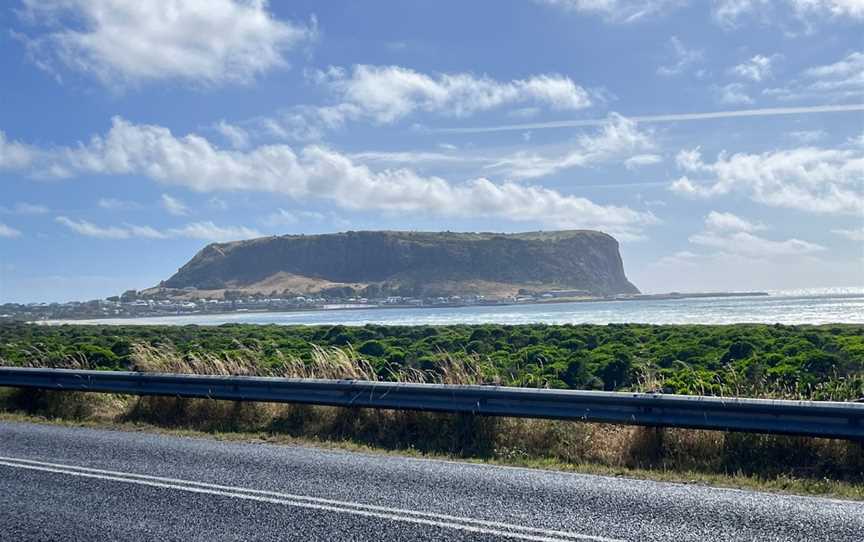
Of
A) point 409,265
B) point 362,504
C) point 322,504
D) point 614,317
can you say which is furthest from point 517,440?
point 409,265

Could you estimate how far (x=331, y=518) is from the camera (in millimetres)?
6277

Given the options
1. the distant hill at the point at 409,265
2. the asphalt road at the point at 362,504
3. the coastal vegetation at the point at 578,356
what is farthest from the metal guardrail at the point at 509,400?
the distant hill at the point at 409,265

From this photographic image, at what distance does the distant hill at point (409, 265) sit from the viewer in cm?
17438

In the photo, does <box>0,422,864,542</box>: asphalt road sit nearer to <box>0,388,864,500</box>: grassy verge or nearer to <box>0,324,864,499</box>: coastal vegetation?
<box>0,388,864,500</box>: grassy verge

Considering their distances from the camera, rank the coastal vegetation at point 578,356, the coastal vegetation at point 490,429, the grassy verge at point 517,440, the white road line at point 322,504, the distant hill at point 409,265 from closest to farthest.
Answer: the white road line at point 322,504, the grassy verge at point 517,440, the coastal vegetation at point 490,429, the coastal vegetation at point 578,356, the distant hill at point 409,265

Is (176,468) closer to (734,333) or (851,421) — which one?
(851,421)

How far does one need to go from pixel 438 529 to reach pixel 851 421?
4.21 m

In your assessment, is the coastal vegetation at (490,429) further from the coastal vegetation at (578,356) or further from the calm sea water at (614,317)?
the calm sea water at (614,317)

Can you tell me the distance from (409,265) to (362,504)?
575ft

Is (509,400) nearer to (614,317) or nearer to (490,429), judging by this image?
(490,429)

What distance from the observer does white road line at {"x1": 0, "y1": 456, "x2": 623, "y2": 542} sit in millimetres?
5805

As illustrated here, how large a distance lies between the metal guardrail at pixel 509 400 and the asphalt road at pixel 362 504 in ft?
3.52

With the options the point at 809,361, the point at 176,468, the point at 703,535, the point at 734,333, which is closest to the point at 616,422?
the point at 703,535

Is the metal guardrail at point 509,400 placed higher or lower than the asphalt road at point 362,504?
higher
